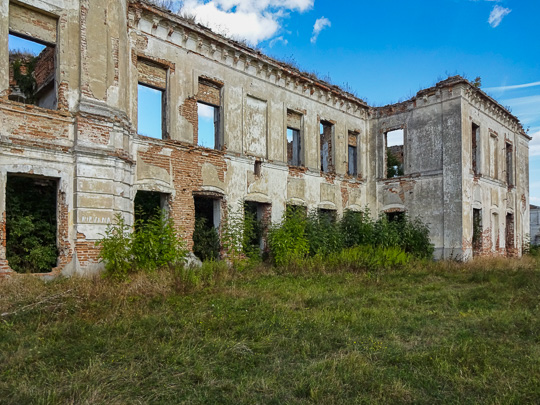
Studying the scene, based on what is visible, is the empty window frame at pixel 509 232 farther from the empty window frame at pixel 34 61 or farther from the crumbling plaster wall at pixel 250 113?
the empty window frame at pixel 34 61

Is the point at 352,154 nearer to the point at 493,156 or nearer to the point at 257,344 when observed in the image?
the point at 493,156

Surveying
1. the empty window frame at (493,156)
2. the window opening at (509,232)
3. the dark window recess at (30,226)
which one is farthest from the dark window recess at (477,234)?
the dark window recess at (30,226)

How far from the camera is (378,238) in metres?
15.1

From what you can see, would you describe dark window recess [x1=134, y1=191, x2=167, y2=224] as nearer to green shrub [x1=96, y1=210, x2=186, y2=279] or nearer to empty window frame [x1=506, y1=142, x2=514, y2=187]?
green shrub [x1=96, y1=210, x2=186, y2=279]

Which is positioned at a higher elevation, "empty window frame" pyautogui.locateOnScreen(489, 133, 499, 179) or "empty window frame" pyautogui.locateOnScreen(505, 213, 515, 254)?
"empty window frame" pyautogui.locateOnScreen(489, 133, 499, 179)

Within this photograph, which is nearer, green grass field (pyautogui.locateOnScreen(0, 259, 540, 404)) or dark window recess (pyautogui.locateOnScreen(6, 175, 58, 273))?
green grass field (pyautogui.locateOnScreen(0, 259, 540, 404))

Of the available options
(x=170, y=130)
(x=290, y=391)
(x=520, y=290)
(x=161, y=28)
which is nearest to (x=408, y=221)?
(x=520, y=290)

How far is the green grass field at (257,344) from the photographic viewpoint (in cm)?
376

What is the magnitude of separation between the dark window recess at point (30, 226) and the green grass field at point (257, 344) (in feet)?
4.70

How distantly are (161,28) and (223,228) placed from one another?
5.92 meters

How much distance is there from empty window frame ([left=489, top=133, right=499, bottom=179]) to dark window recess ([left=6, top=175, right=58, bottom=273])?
17.5 metres

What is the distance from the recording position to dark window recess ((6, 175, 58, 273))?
8.85 m

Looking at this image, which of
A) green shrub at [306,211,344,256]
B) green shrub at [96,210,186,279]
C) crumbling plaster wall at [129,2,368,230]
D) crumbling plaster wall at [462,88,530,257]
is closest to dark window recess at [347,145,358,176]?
crumbling plaster wall at [129,2,368,230]

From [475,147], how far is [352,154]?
5.17 metres
